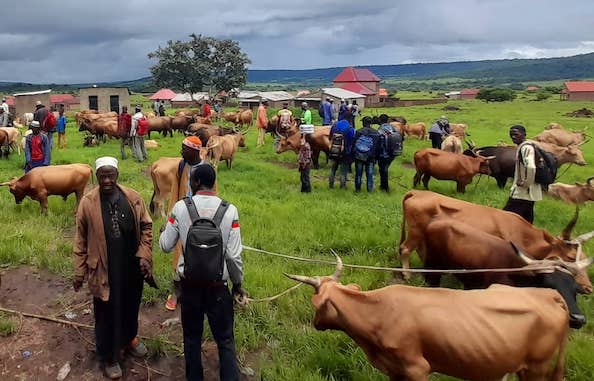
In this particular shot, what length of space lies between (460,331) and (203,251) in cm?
192

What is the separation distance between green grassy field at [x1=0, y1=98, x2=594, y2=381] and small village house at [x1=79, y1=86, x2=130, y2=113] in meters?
22.3

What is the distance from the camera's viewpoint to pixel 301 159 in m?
11.1

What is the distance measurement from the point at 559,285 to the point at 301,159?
7.18 meters

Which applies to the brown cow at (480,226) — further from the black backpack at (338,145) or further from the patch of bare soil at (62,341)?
the black backpack at (338,145)

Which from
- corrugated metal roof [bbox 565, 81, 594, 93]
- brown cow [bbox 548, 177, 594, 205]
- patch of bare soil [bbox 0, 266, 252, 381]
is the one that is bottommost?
patch of bare soil [bbox 0, 266, 252, 381]

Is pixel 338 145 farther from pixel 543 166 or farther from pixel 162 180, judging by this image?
pixel 543 166

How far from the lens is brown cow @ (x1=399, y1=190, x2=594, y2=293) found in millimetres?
5438

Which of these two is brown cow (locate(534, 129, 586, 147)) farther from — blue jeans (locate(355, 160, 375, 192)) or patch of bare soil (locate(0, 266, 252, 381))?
patch of bare soil (locate(0, 266, 252, 381))

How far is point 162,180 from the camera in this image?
8977 millimetres

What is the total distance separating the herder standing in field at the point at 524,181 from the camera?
6570mm

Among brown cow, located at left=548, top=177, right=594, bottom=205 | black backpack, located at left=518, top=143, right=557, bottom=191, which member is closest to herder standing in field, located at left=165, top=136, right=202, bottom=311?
black backpack, located at left=518, top=143, right=557, bottom=191

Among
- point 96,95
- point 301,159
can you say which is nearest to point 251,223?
point 301,159

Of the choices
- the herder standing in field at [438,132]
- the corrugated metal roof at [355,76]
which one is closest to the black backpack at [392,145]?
the herder standing in field at [438,132]

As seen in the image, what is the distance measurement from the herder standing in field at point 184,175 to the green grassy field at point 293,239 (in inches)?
10.9
